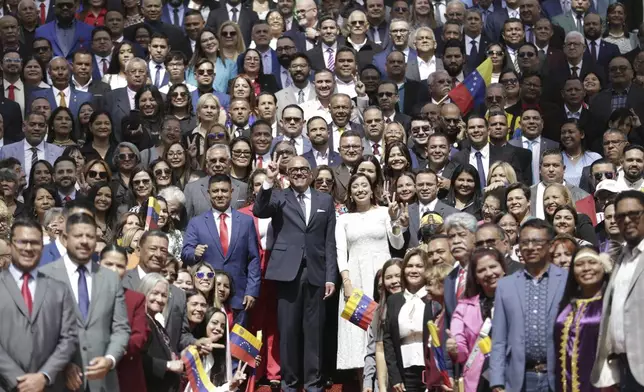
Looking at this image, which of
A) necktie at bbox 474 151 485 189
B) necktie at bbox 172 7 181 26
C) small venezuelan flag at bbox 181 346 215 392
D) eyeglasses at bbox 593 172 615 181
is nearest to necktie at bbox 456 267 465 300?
small venezuelan flag at bbox 181 346 215 392

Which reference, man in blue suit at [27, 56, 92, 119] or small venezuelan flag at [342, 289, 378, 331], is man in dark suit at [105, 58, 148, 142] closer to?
man in blue suit at [27, 56, 92, 119]

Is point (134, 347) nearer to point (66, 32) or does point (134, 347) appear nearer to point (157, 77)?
point (157, 77)

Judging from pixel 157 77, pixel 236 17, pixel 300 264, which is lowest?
pixel 300 264

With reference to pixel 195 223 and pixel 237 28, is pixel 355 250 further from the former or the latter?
pixel 237 28

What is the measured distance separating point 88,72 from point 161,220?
4.40m

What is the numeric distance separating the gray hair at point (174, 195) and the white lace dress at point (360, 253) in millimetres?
1758

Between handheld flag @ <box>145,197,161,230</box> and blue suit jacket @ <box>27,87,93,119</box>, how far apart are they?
12.0ft

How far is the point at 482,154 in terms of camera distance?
17.1 m

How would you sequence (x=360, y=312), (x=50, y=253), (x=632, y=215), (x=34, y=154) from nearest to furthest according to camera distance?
(x=632, y=215) < (x=50, y=253) < (x=360, y=312) < (x=34, y=154)

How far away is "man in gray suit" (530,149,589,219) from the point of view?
51.6ft

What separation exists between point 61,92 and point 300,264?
524cm

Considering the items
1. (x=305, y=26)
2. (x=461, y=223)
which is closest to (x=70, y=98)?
(x=305, y=26)

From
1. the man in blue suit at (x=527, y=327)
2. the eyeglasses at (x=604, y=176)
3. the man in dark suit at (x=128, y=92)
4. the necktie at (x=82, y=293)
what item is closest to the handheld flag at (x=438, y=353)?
the man in blue suit at (x=527, y=327)

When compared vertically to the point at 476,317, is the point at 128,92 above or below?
above
